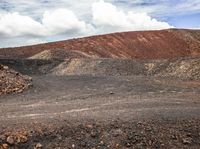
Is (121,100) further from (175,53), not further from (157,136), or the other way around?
(175,53)

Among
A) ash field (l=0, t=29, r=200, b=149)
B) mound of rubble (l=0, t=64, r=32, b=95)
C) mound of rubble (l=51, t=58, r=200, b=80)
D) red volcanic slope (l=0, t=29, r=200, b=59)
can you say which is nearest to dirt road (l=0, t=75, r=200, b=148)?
ash field (l=0, t=29, r=200, b=149)

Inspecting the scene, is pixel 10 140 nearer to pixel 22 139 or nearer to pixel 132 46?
pixel 22 139

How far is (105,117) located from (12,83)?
11.6m

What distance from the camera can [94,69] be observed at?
33594 mm

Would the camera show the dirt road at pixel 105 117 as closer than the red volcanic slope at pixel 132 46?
Yes

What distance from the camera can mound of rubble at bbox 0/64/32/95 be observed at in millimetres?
23219

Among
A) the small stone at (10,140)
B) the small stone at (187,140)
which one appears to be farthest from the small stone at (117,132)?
the small stone at (10,140)

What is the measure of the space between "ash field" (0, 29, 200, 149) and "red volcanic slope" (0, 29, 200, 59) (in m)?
6.48

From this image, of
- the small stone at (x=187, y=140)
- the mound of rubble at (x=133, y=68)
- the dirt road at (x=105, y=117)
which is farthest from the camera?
the mound of rubble at (x=133, y=68)

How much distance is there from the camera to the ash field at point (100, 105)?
11.8 metres

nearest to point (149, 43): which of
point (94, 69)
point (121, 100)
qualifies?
point (94, 69)

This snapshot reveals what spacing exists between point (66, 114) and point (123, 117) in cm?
213

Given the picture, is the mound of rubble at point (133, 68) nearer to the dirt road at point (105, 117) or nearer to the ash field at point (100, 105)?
the ash field at point (100, 105)

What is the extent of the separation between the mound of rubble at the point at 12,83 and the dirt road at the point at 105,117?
77cm
